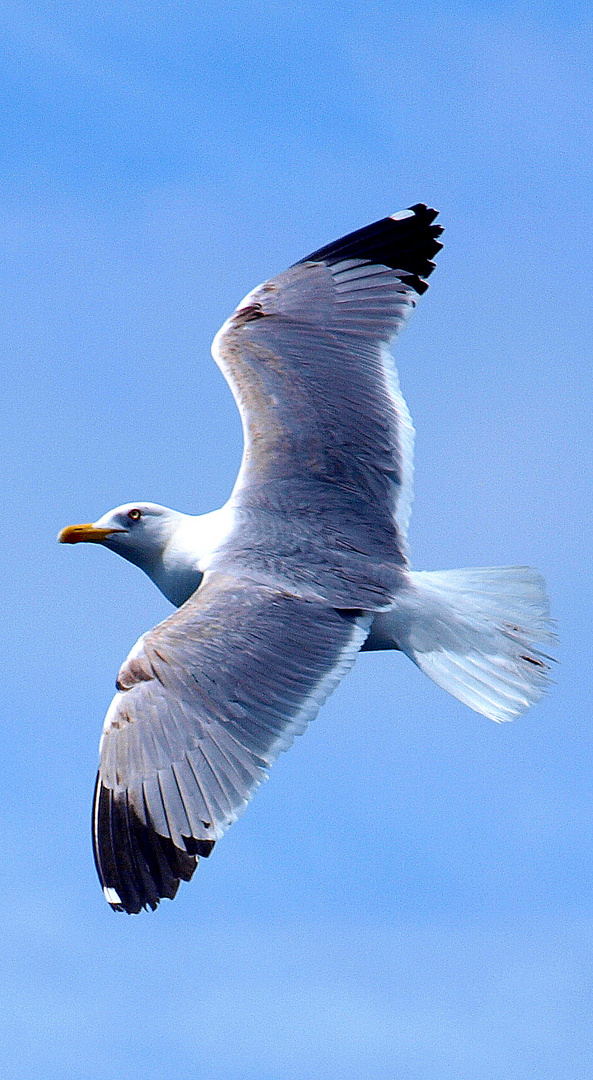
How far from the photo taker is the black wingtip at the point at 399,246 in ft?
30.0

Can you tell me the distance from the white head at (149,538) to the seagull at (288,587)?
0.01 m

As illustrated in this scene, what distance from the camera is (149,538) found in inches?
330

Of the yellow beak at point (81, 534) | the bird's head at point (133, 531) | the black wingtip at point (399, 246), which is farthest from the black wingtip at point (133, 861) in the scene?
the black wingtip at point (399, 246)

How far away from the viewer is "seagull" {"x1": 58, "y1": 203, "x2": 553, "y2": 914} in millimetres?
6832

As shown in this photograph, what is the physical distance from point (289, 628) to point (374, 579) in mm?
662

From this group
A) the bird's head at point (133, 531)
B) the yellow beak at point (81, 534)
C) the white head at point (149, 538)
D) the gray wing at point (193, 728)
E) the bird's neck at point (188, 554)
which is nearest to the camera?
the gray wing at point (193, 728)

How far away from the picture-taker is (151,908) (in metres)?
6.84

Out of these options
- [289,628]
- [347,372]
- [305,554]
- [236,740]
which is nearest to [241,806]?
[236,740]

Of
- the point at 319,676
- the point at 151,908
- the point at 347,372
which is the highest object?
the point at 347,372

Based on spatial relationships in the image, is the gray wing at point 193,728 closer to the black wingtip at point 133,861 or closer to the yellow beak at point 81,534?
the black wingtip at point 133,861

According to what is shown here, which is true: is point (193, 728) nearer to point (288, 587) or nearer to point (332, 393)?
point (288, 587)

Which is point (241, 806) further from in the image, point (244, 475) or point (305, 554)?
point (244, 475)

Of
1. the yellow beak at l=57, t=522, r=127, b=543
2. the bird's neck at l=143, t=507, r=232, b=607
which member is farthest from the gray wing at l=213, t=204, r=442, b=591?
the yellow beak at l=57, t=522, r=127, b=543

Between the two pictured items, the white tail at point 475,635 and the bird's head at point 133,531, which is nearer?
the white tail at point 475,635
